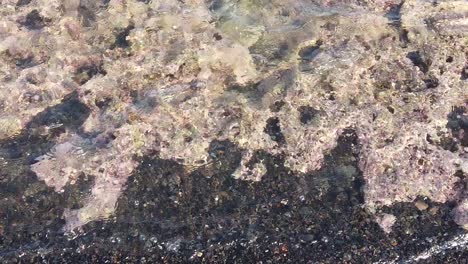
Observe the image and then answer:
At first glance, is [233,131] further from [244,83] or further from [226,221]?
[226,221]

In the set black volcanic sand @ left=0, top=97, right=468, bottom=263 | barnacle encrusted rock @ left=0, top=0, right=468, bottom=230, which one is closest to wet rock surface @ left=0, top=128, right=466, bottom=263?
black volcanic sand @ left=0, top=97, right=468, bottom=263

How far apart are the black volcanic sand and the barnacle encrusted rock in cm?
11

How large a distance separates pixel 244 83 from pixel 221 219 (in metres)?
1.54

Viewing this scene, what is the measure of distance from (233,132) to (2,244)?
7.38 ft

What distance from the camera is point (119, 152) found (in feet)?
15.9

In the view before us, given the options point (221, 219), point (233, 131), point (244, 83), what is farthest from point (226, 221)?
point (244, 83)

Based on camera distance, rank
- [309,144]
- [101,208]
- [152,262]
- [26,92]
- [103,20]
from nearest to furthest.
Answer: [152,262] < [101,208] < [309,144] < [26,92] < [103,20]

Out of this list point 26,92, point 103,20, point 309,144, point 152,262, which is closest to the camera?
point 152,262

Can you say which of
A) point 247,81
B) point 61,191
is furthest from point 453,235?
point 61,191

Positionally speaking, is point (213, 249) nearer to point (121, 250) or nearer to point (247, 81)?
point (121, 250)

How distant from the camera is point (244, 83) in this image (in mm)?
5336

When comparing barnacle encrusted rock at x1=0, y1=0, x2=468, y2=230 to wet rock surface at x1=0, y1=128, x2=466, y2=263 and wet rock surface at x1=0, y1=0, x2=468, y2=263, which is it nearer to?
wet rock surface at x1=0, y1=0, x2=468, y2=263

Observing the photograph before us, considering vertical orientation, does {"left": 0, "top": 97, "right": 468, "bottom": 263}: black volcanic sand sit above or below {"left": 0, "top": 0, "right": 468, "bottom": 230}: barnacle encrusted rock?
below

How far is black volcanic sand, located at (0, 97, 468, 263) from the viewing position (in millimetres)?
4219
